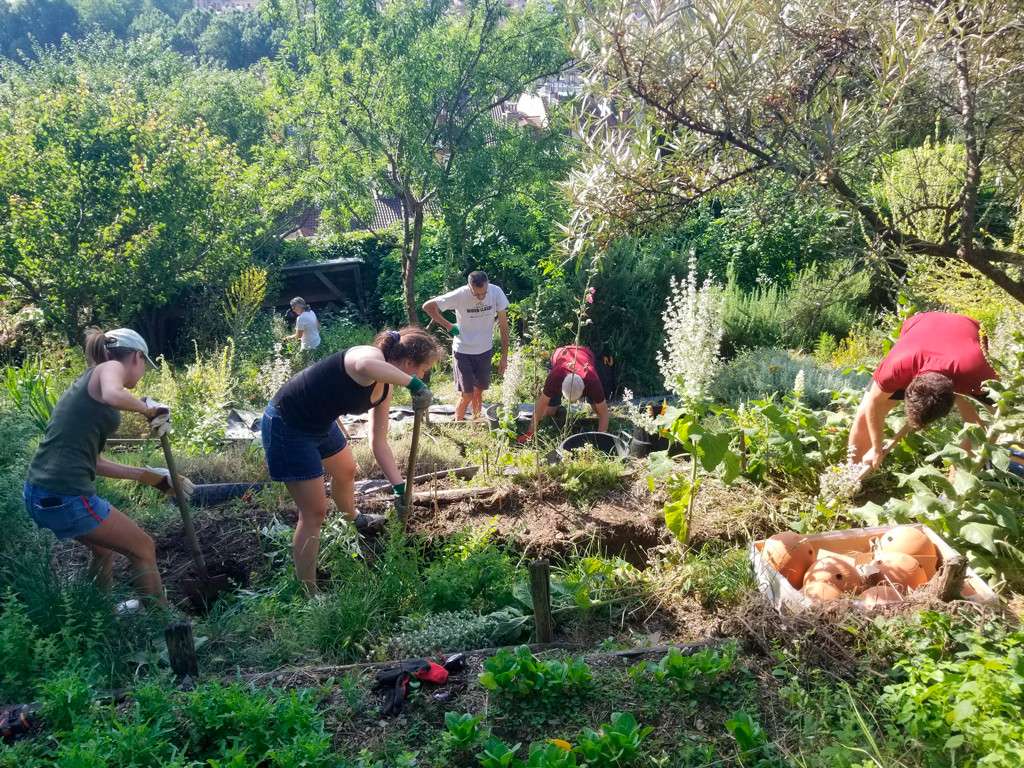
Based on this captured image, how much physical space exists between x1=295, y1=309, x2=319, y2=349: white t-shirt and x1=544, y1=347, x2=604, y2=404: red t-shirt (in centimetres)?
496

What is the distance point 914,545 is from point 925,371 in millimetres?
940

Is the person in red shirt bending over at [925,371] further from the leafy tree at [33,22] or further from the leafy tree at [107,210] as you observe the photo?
the leafy tree at [33,22]

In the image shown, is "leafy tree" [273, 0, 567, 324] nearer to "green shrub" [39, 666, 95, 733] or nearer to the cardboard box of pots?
the cardboard box of pots

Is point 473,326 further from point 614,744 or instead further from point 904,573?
point 614,744

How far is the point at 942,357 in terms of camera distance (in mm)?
3668

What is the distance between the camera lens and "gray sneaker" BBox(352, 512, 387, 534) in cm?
441

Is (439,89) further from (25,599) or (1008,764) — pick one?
(1008,764)

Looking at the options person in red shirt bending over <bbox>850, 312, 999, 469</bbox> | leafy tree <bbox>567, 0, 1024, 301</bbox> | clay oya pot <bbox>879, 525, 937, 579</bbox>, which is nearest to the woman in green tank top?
leafy tree <bbox>567, 0, 1024, 301</bbox>

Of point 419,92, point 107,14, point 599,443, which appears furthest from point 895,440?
point 107,14

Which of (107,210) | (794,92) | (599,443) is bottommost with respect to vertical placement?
(599,443)

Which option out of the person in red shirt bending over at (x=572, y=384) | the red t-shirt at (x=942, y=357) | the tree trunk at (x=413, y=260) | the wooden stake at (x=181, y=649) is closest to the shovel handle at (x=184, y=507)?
the wooden stake at (x=181, y=649)

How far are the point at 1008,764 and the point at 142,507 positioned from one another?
5.09 metres

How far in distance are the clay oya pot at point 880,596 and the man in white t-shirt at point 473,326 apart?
4029 mm

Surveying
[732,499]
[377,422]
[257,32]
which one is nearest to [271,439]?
[377,422]
